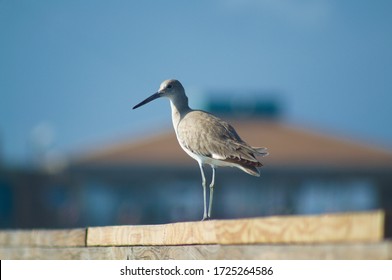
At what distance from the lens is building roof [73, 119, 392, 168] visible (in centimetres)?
3325

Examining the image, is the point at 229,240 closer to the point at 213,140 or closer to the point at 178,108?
the point at 213,140

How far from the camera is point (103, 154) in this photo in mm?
33406

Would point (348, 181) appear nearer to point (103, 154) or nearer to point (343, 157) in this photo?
point (343, 157)

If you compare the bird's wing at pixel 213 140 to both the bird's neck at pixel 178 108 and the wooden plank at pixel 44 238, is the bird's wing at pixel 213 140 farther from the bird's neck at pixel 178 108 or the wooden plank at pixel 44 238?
the wooden plank at pixel 44 238

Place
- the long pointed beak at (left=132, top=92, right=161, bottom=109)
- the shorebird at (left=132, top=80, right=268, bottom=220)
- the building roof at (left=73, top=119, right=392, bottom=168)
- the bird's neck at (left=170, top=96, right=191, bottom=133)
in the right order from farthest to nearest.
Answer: the building roof at (left=73, top=119, right=392, bottom=168), the long pointed beak at (left=132, top=92, right=161, bottom=109), the bird's neck at (left=170, top=96, right=191, bottom=133), the shorebird at (left=132, top=80, right=268, bottom=220)

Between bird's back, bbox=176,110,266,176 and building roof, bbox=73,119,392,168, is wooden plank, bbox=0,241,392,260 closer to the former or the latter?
bird's back, bbox=176,110,266,176

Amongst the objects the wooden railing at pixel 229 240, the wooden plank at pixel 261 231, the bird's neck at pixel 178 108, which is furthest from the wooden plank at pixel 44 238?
the bird's neck at pixel 178 108

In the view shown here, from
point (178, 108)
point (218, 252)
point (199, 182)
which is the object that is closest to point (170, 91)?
point (178, 108)

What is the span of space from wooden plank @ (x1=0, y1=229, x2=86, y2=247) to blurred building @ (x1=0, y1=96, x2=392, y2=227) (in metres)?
24.6

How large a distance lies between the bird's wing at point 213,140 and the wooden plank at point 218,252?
133 cm

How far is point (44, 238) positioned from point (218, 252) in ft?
6.11

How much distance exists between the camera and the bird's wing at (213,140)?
590 centimetres

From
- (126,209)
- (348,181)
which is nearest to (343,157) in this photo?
(348,181)

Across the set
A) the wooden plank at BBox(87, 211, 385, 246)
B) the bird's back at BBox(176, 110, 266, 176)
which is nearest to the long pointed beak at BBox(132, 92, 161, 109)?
the bird's back at BBox(176, 110, 266, 176)
